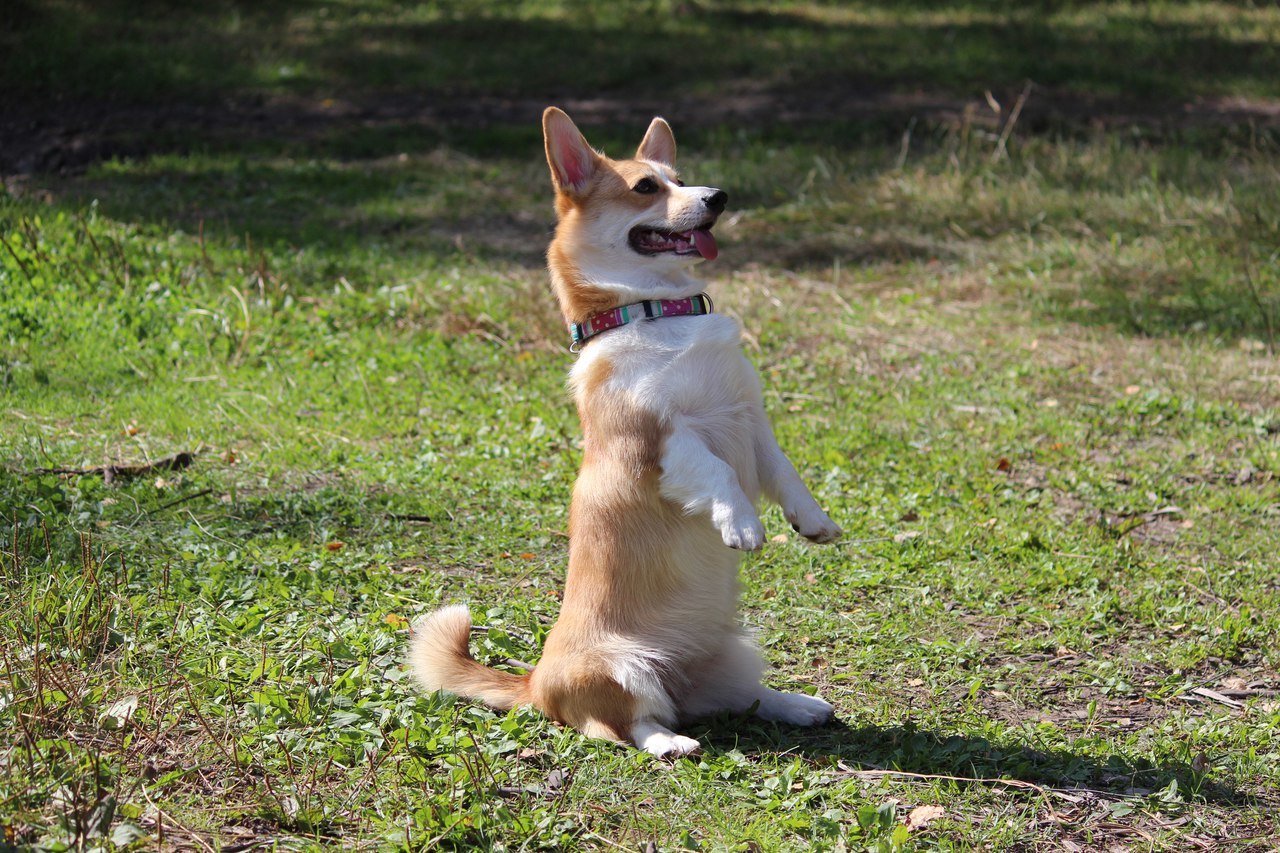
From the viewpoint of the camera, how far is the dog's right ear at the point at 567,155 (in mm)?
3713

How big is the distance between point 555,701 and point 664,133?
1897mm

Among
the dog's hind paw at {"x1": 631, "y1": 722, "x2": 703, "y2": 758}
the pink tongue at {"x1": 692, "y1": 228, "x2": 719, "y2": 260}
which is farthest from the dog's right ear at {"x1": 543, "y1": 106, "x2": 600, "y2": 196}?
the dog's hind paw at {"x1": 631, "y1": 722, "x2": 703, "y2": 758}

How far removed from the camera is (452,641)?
3441 millimetres

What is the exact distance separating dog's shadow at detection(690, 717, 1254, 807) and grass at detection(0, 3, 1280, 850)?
0.05 feet

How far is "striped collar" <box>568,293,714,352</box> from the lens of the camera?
352cm

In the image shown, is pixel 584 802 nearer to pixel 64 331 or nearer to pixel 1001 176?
pixel 64 331

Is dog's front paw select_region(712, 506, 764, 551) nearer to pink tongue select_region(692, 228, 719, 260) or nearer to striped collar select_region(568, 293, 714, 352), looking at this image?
striped collar select_region(568, 293, 714, 352)

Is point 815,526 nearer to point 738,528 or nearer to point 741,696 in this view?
point 738,528

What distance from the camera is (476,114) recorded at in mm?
Answer: 12203

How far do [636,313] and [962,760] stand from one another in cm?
155

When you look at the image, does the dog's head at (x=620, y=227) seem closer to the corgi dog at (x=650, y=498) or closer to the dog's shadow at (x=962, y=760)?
the corgi dog at (x=650, y=498)

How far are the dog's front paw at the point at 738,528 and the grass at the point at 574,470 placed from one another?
24.4 inches

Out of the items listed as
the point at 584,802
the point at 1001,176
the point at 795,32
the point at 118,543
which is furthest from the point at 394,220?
the point at 795,32

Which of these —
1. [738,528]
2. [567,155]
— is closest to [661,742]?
[738,528]
